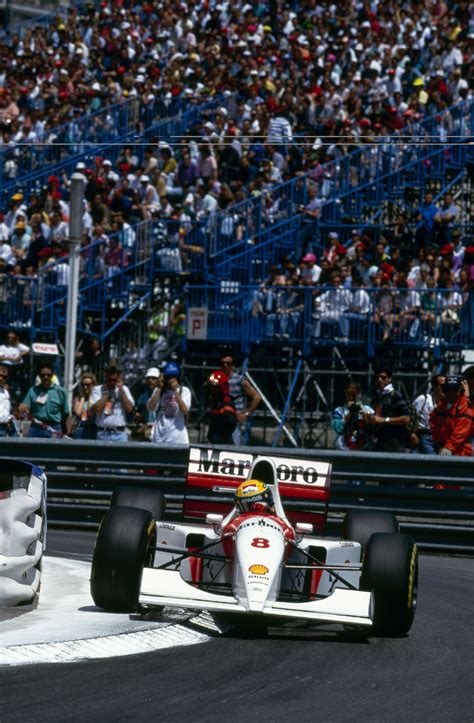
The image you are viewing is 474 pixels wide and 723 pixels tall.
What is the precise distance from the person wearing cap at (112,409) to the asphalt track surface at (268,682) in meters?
8.10

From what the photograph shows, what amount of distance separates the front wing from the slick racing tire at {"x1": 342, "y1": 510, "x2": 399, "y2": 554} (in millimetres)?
1524

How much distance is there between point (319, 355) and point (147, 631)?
14.7 metres

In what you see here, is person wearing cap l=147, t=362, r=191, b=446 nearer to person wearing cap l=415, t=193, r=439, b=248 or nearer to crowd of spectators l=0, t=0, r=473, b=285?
crowd of spectators l=0, t=0, r=473, b=285

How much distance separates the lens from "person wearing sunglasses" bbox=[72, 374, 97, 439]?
17.4m

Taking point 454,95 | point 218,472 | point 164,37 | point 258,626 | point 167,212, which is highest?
point 164,37

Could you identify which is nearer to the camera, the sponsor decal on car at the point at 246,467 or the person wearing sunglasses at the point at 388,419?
the sponsor decal on car at the point at 246,467

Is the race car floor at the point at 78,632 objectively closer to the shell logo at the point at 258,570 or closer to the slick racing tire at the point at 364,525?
the shell logo at the point at 258,570

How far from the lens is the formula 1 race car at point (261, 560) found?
8648mm

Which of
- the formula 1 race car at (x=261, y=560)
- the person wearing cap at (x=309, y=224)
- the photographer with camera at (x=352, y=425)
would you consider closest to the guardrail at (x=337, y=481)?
the photographer with camera at (x=352, y=425)

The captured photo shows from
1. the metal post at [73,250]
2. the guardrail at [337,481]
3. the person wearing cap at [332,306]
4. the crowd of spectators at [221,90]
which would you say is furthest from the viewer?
the crowd of spectators at [221,90]

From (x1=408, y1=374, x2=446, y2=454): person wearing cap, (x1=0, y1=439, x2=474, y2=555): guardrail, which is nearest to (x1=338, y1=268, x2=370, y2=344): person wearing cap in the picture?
(x1=408, y1=374, x2=446, y2=454): person wearing cap

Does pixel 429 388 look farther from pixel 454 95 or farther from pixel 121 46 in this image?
pixel 121 46

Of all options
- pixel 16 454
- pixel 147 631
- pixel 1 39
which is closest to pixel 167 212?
pixel 16 454

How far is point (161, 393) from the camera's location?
55.9 ft
